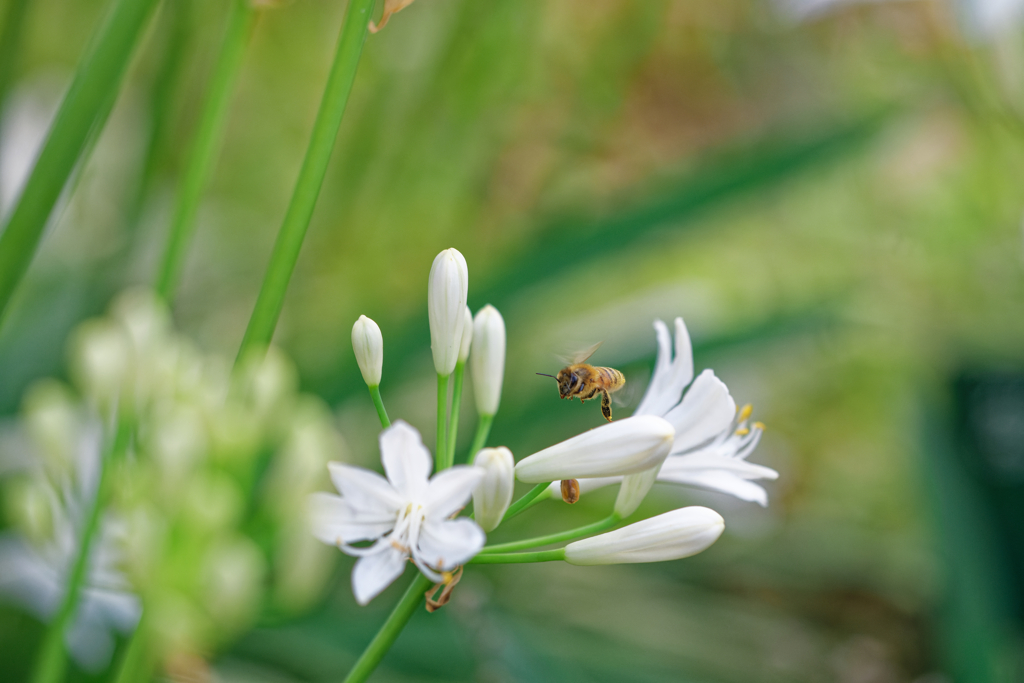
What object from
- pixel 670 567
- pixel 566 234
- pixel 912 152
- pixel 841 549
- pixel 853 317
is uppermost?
pixel 912 152

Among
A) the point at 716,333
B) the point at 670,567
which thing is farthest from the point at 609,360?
the point at 670,567

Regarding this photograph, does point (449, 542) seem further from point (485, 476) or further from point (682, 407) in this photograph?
point (682, 407)

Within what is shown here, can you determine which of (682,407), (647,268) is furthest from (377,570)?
(647,268)

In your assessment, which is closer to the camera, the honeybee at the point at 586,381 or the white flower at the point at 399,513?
the white flower at the point at 399,513

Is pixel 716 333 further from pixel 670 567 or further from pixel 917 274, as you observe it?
pixel 917 274

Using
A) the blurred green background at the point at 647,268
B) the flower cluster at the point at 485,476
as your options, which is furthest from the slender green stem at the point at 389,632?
the blurred green background at the point at 647,268

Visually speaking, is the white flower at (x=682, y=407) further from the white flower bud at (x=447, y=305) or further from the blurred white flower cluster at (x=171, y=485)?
the blurred white flower cluster at (x=171, y=485)
